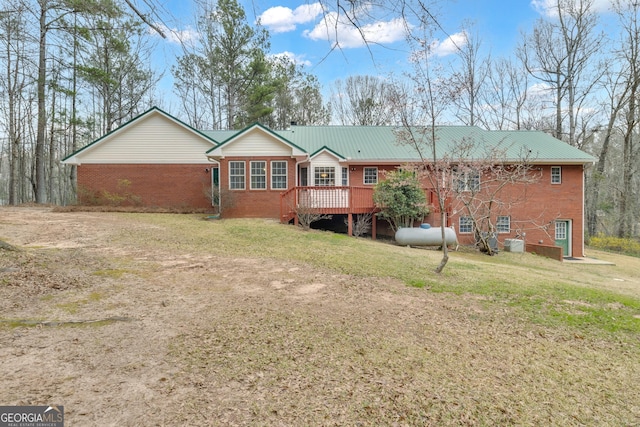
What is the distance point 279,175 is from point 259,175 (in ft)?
Result: 3.09

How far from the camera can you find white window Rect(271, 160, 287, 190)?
15.6 meters

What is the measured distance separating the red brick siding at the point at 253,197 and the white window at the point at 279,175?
0.14m

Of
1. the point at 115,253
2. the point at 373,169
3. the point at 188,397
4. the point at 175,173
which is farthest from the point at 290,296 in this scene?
the point at 175,173

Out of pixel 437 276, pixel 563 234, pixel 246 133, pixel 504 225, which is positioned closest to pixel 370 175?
pixel 246 133

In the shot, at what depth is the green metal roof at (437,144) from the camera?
1703cm

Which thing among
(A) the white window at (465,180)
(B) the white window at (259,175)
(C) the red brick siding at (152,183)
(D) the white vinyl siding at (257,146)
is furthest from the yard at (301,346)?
(C) the red brick siding at (152,183)

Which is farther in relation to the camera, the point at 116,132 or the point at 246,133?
the point at 116,132

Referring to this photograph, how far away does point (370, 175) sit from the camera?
17.8m

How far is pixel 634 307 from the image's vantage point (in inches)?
221

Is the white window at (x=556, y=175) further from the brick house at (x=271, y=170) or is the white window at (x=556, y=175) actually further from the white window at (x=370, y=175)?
the white window at (x=370, y=175)

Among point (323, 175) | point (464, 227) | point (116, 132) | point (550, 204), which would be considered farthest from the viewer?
point (116, 132)

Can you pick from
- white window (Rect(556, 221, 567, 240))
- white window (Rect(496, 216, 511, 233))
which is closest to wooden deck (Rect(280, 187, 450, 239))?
white window (Rect(496, 216, 511, 233))

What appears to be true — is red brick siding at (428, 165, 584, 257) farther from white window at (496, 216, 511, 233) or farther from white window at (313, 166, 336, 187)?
white window at (313, 166, 336, 187)

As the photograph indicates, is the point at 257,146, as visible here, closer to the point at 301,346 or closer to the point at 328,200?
the point at 328,200
